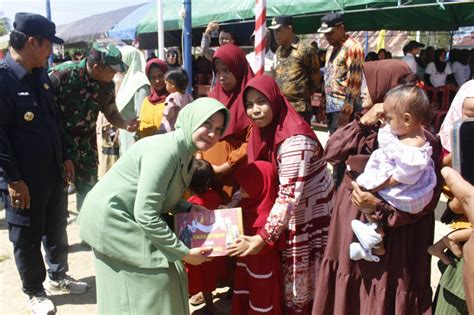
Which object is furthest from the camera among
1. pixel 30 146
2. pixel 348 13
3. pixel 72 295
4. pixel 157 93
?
pixel 348 13

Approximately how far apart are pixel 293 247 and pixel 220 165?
720 millimetres

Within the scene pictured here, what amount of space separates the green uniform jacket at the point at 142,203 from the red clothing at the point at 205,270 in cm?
62

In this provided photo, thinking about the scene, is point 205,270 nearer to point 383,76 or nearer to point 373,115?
point 373,115

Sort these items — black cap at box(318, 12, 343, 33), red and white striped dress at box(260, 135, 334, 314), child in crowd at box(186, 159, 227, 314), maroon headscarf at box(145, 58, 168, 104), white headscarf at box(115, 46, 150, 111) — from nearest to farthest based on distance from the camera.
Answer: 1. red and white striped dress at box(260, 135, 334, 314)
2. child in crowd at box(186, 159, 227, 314)
3. maroon headscarf at box(145, 58, 168, 104)
4. white headscarf at box(115, 46, 150, 111)
5. black cap at box(318, 12, 343, 33)

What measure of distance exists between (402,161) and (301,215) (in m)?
0.75

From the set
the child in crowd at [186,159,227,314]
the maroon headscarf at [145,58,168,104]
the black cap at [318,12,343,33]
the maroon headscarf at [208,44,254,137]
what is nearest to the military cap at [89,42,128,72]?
the maroon headscarf at [208,44,254,137]

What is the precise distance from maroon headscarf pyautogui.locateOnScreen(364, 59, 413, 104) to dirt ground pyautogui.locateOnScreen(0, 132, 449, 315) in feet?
6.04

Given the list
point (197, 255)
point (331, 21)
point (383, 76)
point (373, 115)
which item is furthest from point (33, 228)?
point (331, 21)

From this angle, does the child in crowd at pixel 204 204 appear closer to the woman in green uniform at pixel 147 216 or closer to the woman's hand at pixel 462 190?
the woman in green uniform at pixel 147 216

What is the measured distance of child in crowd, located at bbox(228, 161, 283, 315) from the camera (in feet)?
7.79

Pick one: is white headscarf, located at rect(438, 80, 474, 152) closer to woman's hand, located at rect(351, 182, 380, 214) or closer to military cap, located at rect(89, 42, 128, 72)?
woman's hand, located at rect(351, 182, 380, 214)

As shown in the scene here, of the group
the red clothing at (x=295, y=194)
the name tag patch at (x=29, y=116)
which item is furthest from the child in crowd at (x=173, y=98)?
the red clothing at (x=295, y=194)

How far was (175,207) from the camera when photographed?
2.35 metres

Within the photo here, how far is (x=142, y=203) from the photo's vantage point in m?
1.96
